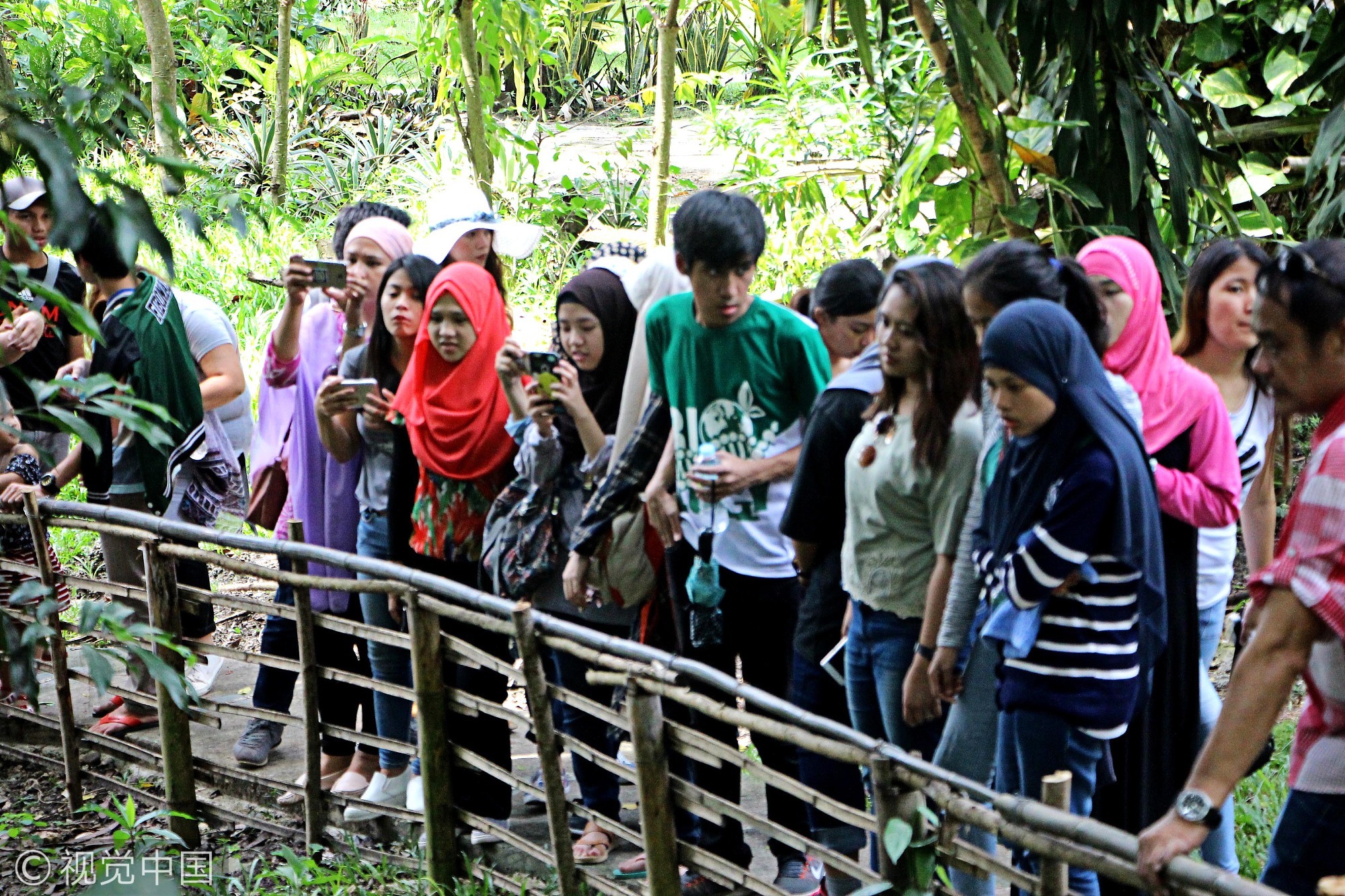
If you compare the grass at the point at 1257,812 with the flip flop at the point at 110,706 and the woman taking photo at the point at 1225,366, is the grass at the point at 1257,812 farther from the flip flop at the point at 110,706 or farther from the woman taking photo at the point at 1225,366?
the flip flop at the point at 110,706

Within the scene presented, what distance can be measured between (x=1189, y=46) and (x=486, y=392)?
358 centimetres

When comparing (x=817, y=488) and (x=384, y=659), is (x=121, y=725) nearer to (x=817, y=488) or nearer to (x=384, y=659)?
(x=384, y=659)

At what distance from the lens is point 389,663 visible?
3803 millimetres

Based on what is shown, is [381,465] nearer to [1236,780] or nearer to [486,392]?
[486,392]

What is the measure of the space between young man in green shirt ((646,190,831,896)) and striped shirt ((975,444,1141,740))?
32.1 inches

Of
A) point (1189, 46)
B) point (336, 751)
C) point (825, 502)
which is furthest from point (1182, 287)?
point (336, 751)

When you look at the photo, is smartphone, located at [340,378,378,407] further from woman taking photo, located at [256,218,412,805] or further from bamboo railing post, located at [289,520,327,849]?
bamboo railing post, located at [289,520,327,849]

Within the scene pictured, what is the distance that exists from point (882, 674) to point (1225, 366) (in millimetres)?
1037


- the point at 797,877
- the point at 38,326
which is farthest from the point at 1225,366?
the point at 38,326

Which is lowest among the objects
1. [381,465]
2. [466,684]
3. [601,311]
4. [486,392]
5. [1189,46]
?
[466,684]

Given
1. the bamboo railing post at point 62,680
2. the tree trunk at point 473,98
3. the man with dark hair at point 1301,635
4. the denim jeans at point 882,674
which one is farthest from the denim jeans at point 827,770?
the tree trunk at point 473,98

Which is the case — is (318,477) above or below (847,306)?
below

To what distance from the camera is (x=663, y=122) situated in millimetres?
6109

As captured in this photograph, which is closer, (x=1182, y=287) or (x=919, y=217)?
(x=1182, y=287)
